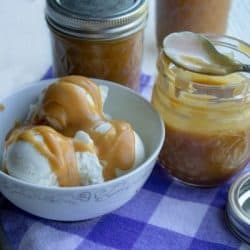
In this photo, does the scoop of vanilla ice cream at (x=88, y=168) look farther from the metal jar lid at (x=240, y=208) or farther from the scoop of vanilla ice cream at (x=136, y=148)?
the metal jar lid at (x=240, y=208)

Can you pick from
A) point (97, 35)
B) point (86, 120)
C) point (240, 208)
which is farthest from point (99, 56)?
point (240, 208)

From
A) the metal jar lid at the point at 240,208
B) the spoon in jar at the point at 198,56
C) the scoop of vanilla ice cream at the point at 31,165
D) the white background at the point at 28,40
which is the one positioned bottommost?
the white background at the point at 28,40

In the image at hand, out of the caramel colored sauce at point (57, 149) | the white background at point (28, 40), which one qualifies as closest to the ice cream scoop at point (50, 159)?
the caramel colored sauce at point (57, 149)

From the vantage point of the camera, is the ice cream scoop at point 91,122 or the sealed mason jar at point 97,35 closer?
the ice cream scoop at point 91,122

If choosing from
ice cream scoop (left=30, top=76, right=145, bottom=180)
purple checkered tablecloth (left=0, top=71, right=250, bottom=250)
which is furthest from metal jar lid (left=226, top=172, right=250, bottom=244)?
ice cream scoop (left=30, top=76, right=145, bottom=180)

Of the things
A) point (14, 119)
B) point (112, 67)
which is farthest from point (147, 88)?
point (14, 119)

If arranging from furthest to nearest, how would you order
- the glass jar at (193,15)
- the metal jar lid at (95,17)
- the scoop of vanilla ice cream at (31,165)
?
the glass jar at (193,15) → the metal jar lid at (95,17) → the scoop of vanilla ice cream at (31,165)
